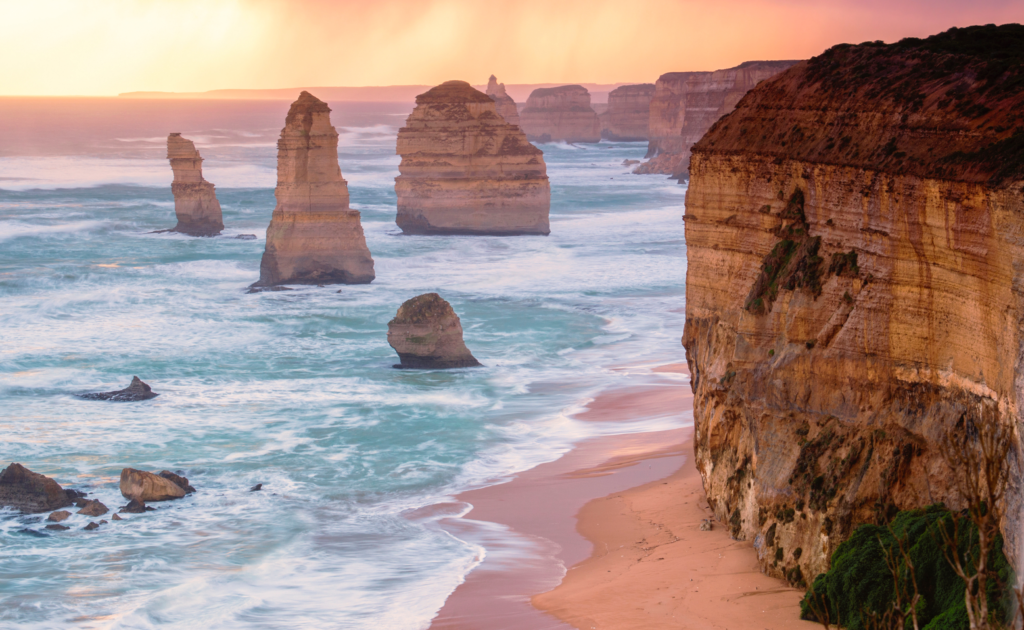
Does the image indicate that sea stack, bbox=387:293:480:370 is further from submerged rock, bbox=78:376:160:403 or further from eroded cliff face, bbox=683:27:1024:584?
eroded cliff face, bbox=683:27:1024:584

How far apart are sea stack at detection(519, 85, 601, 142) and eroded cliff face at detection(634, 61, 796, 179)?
3508 centimetres

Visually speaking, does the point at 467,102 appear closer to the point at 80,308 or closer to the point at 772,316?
the point at 80,308

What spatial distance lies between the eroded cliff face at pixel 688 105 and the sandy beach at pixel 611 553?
201ft

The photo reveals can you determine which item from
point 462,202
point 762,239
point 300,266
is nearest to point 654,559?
point 762,239

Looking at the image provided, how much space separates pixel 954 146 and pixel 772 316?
315 cm

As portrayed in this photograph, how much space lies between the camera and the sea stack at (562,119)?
513 ft

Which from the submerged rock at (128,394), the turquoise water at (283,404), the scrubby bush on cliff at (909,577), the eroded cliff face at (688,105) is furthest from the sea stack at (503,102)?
the scrubby bush on cliff at (909,577)

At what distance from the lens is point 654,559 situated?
1510cm

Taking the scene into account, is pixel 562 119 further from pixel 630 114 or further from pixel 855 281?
pixel 855 281

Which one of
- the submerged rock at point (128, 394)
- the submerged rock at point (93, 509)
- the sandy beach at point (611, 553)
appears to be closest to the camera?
the sandy beach at point (611, 553)

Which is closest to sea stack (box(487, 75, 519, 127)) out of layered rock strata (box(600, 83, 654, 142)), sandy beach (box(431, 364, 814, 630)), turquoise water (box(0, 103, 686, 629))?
layered rock strata (box(600, 83, 654, 142))

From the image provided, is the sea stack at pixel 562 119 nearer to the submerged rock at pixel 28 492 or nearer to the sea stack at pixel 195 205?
the sea stack at pixel 195 205

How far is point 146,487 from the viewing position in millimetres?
19172

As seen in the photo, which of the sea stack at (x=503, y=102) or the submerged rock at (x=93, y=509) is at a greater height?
the sea stack at (x=503, y=102)
